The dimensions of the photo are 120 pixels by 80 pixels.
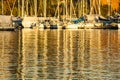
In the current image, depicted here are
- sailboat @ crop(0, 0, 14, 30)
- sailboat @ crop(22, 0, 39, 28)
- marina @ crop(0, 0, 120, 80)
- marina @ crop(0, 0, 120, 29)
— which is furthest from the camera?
marina @ crop(0, 0, 120, 29)

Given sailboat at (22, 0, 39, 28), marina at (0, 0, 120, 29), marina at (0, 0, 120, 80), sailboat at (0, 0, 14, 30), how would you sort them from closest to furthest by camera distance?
marina at (0, 0, 120, 80) < sailboat at (0, 0, 14, 30) < sailboat at (22, 0, 39, 28) < marina at (0, 0, 120, 29)

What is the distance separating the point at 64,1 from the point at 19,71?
10852 cm

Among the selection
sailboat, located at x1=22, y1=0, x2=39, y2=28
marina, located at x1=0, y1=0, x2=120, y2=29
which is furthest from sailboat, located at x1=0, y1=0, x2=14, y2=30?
sailboat, located at x1=22, y1=0, x2=39, y2=28

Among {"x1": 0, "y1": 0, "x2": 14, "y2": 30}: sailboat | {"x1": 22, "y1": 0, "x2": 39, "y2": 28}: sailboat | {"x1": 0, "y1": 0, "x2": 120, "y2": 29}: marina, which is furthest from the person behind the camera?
{"x1": 0, "y1": 0, "x2": 120, "y2": 29}: marina

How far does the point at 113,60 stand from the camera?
33.3m

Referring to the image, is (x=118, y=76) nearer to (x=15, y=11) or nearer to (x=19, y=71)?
(x=19, y=71)

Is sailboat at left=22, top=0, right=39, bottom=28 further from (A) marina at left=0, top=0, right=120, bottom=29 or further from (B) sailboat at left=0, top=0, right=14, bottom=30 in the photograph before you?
(B) sailboat at left=0, top=0, right=14, bottom=30

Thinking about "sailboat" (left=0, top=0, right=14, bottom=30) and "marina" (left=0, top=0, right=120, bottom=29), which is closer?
"sailboat" (left=0, top=0, right=14, bottom=30)

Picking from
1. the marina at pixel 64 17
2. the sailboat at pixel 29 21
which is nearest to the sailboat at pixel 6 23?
the marina at pixel 64 17

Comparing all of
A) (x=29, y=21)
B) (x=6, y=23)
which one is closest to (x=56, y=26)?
(x=29, y=21)

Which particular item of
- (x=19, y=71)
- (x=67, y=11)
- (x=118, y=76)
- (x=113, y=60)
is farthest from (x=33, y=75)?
(x=67, y=11)

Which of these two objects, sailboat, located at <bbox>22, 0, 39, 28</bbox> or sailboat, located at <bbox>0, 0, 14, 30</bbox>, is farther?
sailboat, located at <bbox>22, 0, 39, 28</bbox>

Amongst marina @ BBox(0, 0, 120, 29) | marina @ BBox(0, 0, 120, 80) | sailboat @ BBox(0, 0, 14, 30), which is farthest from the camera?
marina @ BBox(0, 0, 120, 29)

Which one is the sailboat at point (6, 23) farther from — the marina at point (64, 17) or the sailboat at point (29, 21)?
the sailboat at point (29, 21)
